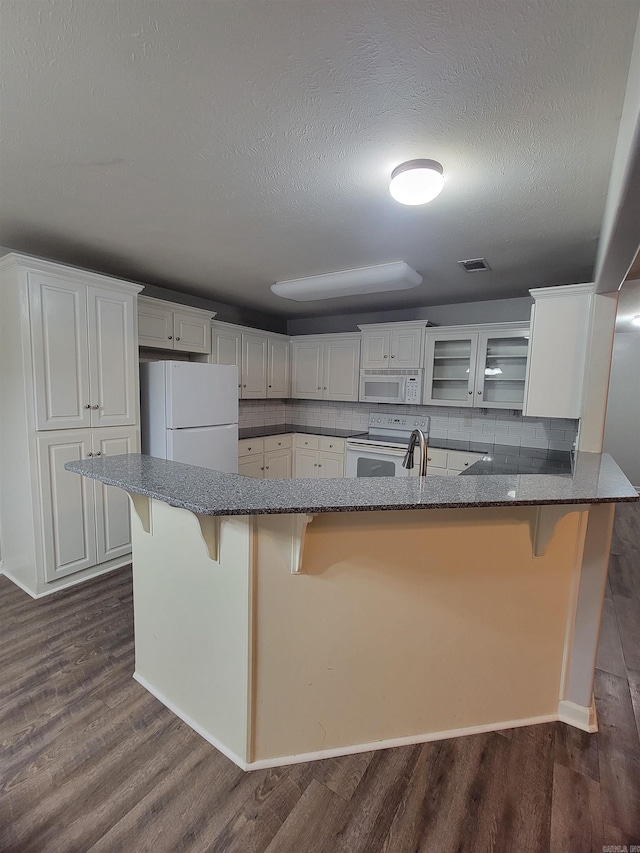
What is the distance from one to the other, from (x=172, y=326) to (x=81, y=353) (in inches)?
37.7

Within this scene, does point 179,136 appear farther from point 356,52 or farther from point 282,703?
point 282,703

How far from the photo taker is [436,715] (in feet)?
5.20

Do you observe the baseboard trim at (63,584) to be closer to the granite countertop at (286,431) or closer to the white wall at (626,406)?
the granite countertop at (286,431)

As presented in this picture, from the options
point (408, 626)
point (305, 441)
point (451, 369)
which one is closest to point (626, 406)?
point (451, 369)

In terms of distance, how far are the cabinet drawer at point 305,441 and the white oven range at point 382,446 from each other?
48 cm

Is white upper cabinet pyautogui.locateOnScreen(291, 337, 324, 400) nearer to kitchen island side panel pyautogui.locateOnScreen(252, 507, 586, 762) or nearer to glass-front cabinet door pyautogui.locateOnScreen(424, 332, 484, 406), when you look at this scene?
glass-front cabinet door pyautogui.locateOnScreen(424, 332, 484, 406)

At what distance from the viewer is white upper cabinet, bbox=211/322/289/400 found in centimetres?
401

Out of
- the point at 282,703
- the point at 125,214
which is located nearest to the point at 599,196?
the point at 125,214

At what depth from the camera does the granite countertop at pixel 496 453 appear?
9.00 ft

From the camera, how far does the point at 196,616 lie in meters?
1.55

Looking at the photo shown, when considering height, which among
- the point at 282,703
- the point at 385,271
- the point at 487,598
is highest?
the point at 385,271

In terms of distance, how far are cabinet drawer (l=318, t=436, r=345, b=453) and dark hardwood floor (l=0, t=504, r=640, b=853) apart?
9.91 ft

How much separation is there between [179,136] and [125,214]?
833 millimetres

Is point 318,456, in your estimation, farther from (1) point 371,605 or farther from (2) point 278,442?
(1) point 371,605
